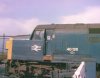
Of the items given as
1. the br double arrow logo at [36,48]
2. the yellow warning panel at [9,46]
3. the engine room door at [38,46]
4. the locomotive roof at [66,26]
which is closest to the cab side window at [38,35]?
the engine room door at [38,46]

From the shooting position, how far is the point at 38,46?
18.8m

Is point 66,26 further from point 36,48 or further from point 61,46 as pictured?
point 36,48

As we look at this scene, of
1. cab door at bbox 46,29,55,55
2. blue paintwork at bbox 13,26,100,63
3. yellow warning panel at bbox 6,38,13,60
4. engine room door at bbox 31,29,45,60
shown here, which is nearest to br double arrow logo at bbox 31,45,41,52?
engine room door at bbox 31,29,45,60

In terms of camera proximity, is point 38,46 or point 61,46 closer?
point 61,46

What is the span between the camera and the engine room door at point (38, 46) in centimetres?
1874

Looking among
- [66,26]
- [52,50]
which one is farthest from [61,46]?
[66,26]

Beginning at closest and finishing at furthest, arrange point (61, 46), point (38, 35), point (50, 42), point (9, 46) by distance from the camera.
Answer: point (61, 46), point (50, 42), point (38, 35), point (9, 46)

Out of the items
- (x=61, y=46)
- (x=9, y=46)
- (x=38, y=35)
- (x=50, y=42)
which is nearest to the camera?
(x=61, y=46)

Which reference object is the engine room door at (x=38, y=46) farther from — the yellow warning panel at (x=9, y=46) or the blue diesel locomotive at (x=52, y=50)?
the yellow warning panel at (x=9, y=46)

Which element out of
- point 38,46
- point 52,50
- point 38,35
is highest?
point 38,35

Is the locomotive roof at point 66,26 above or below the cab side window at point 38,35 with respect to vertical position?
above

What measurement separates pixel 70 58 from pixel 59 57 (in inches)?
27.4

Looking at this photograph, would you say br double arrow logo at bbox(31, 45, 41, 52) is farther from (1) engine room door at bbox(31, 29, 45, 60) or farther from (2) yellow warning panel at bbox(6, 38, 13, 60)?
(2) yellow warning panel at bbox(6, 38, 13, 60)

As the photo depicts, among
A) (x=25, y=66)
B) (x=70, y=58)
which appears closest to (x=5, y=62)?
(x=25, y=66)
